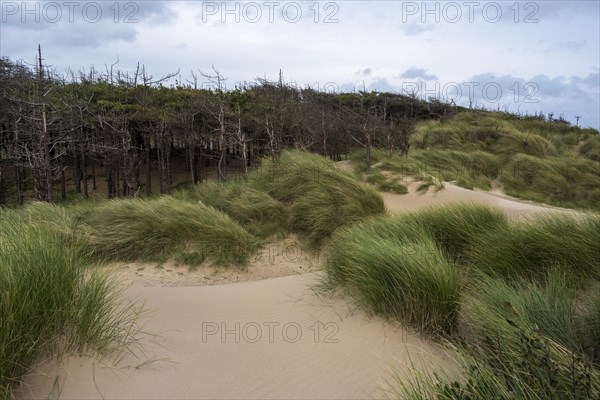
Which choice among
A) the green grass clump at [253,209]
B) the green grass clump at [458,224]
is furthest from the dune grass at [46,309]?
the green grass clump at [253,209]

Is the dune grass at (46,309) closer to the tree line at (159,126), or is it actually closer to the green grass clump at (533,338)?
the green grass clump at (533,338)

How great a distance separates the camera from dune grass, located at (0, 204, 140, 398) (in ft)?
8.09

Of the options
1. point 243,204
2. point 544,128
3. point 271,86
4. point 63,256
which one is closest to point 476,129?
point 544,128

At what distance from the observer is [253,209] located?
28.2ft

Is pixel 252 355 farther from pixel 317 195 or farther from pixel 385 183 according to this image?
pixel 385 183

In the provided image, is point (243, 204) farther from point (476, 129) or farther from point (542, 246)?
point (476, 129)

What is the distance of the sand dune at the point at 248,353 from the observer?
2811 mm

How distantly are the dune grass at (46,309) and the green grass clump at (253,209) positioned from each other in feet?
15.1

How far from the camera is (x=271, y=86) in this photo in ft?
76.9

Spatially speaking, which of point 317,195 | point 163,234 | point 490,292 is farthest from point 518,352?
point 317,195

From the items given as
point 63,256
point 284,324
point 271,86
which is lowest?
point 284,324

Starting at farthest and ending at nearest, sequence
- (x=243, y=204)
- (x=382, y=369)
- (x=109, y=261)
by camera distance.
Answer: (x=243, y=204)
(x=109, y=261)
(x=382, y=369)

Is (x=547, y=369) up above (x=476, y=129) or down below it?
below

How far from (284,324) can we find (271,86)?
20.7 metres
